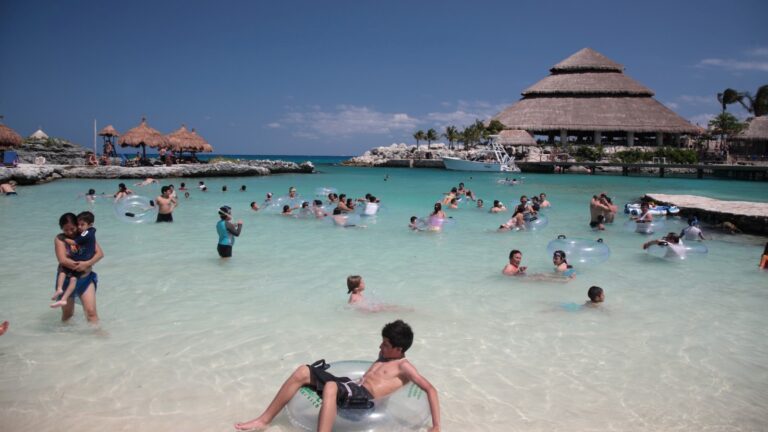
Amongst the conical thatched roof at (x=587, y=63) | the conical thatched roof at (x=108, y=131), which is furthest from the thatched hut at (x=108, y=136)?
the conical thatched roof at (x=587, y=63)

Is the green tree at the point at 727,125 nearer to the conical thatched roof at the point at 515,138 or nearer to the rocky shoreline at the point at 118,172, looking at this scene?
the conical thatched roof at the point at 515,138

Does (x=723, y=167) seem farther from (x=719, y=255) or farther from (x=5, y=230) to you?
(x=5, y=230)

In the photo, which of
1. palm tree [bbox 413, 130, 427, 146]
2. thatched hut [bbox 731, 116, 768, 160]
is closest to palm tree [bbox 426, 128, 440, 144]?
palm tree [bbox 413, 130, 427, 146]

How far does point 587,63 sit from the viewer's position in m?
68.7

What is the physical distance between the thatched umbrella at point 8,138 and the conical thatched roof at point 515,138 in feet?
146

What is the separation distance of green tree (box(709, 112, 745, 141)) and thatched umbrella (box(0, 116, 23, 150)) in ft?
206

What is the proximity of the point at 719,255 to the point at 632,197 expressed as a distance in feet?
59.2

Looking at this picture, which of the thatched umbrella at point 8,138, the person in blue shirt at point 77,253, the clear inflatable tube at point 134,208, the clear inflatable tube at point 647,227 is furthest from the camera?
the thatched umbrella at point 8,138

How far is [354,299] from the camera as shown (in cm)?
698

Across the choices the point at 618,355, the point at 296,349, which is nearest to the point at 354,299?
the point at 296,349

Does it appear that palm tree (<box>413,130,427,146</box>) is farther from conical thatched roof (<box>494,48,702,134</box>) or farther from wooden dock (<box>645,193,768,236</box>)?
wooden dock (<box>645,193,768,236</box>)

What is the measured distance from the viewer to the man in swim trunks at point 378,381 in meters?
3.61

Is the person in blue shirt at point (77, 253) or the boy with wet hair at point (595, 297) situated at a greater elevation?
the person in blue shirt at point (77, 253)

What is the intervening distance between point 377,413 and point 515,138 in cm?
5829
